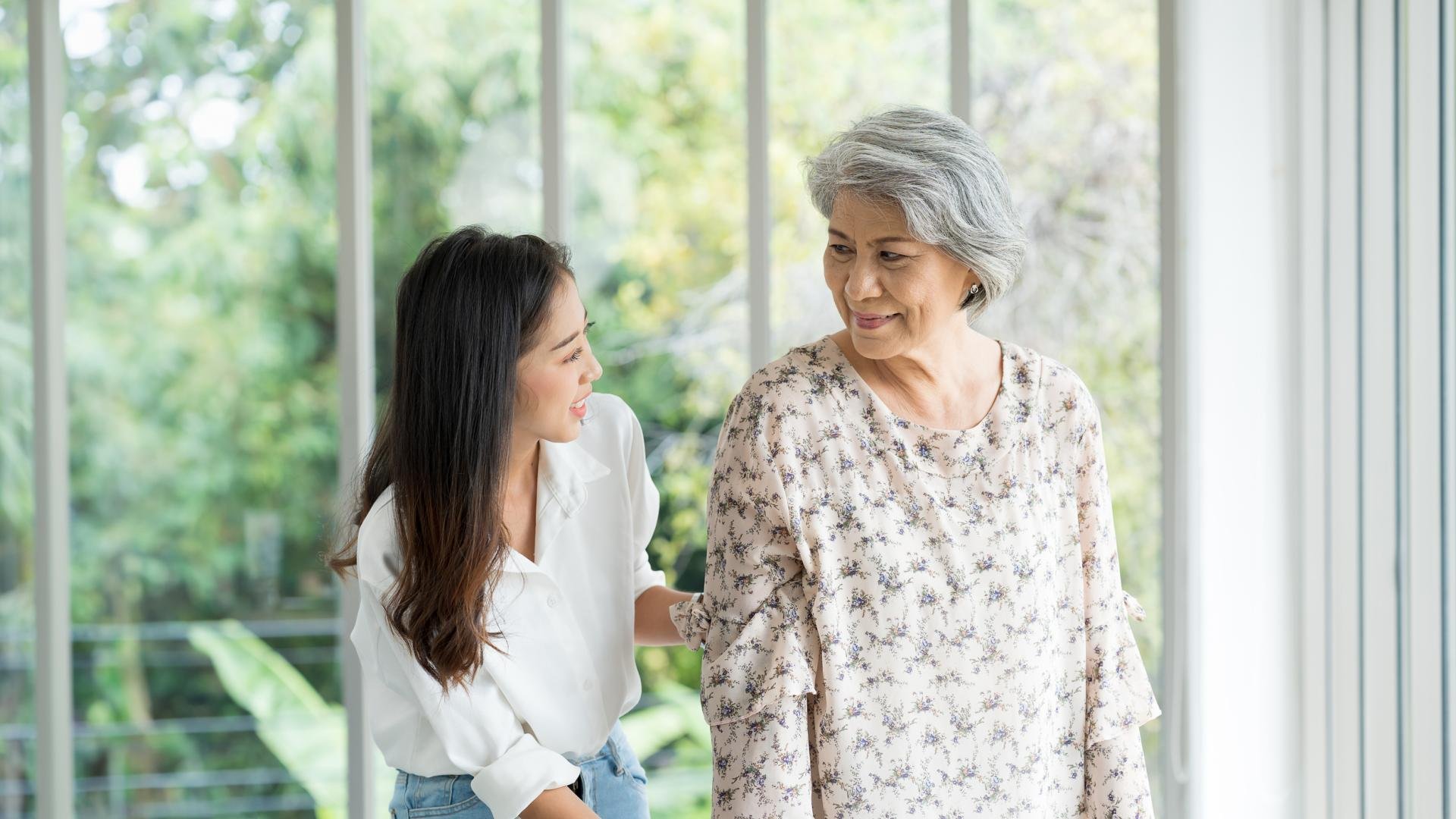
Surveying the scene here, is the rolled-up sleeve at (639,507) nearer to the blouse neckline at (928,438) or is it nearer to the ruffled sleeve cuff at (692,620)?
the ruffled sleeve cuff at (692,620)

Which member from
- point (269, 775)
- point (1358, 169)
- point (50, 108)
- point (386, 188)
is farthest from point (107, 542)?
point (1358, 169)

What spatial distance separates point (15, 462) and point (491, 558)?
8.21 feet

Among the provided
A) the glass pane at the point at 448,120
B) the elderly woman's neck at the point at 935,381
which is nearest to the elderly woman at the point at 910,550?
the elderly woman's neck at the point at 935,381

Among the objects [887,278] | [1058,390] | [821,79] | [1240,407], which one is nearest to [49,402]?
[887,278]

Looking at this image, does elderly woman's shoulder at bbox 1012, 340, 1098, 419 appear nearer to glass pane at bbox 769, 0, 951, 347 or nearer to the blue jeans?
the blue jeans

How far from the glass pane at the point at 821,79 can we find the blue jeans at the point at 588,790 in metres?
2.09

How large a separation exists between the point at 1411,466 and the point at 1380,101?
22.2 inches

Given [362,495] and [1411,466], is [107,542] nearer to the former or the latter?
[362,495]

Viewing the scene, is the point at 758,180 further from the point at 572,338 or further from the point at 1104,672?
the point at 1104,672

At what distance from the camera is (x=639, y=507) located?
1.57m

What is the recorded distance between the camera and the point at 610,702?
1.47 metres

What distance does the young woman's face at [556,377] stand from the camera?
137cm

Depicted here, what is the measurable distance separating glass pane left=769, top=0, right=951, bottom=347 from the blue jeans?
6.86 ft

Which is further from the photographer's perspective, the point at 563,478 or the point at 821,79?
the point at 821,79
